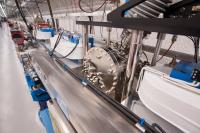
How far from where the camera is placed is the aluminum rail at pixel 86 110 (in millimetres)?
520

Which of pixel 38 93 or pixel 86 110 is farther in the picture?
pixel 38 93

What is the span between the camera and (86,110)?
2.02 ft

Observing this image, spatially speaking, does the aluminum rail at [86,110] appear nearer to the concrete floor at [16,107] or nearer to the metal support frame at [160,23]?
the metal support frame at [160,23]

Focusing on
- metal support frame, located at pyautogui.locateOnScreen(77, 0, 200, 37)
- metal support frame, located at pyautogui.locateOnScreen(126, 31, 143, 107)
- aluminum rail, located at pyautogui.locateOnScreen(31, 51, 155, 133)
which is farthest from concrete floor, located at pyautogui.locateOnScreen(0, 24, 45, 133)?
metal support frame, located at pyautogui.locateOnScreen(77, 0, 200, 37)

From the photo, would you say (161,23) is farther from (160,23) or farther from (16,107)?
(16,107)

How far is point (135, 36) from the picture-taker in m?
0.48

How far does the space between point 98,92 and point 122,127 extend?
24cm

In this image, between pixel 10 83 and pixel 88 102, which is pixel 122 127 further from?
pixel 10 83

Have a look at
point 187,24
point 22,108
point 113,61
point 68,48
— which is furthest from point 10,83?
point 187,24

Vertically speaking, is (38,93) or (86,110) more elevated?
(86,110)

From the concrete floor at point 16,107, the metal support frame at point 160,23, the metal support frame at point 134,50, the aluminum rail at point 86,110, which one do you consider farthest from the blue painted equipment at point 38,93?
the metal support frame at point 160,23

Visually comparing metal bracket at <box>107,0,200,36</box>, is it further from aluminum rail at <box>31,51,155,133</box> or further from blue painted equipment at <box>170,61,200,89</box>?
aluminum rail at <box>31,51,155,133</box>

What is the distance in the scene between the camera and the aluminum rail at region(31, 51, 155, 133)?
0.52 meters

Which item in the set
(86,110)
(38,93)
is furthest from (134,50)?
(38,93)
